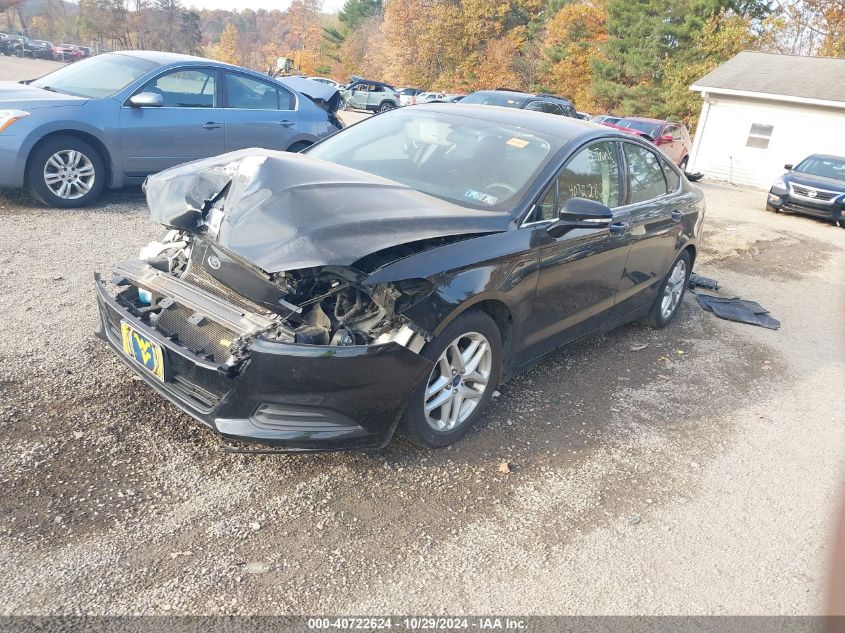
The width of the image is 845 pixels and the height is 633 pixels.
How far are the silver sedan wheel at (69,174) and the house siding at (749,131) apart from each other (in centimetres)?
2116

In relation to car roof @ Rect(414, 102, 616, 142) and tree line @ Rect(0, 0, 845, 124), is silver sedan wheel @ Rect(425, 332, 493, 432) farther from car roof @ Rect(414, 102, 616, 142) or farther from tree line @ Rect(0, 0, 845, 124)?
tree line @ Rect(0, 0, 845, 124)

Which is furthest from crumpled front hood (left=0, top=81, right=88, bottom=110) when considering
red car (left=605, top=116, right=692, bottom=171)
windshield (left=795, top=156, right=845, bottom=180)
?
red car (left=605, top=116, right=692, bottom=171)

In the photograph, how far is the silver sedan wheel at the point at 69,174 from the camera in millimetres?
6695

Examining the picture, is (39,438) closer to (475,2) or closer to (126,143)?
(126,143)

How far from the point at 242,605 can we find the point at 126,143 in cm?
604

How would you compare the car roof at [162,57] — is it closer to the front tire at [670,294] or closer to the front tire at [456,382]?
the front tire at [670,294]

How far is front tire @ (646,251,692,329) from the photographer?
18.1ft

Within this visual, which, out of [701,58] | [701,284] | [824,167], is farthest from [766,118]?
[701,284]

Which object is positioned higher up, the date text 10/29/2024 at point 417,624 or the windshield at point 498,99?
the windshield at point 498,99

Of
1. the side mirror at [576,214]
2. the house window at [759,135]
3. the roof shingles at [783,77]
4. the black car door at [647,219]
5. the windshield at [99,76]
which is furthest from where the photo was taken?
the house window at [759,135]

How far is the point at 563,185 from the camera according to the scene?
3.81 meters

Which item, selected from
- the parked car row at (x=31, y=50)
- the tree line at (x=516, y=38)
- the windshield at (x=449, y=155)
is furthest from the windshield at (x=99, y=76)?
the parked car row at (x=31, y=50)

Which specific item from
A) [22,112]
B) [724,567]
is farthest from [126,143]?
[724,567]

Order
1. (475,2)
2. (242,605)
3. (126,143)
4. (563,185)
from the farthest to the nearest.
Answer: (475,2) < (126,143) < (563,185) < (242,605)
